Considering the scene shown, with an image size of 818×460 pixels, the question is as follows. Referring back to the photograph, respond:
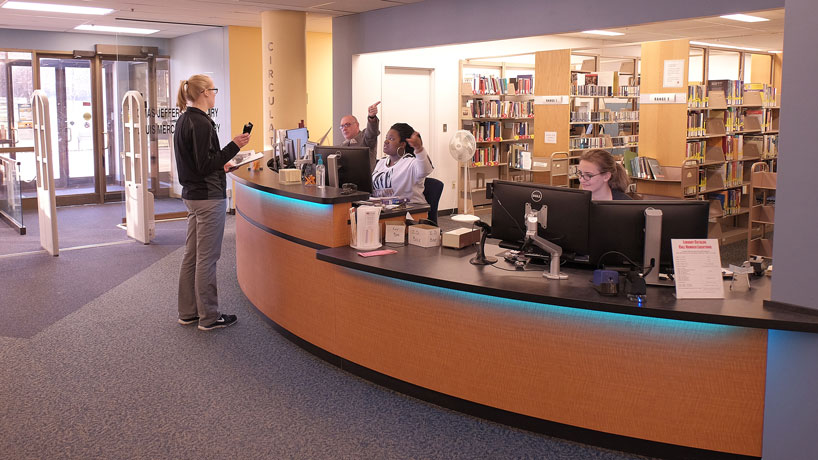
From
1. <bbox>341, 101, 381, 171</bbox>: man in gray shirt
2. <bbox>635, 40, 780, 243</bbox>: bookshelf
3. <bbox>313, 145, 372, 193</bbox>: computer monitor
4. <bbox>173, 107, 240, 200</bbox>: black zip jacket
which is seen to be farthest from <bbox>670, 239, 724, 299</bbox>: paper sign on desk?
<bbox>635, 40, 780, 243</bbox>: bookshelf

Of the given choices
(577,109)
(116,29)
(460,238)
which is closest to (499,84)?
(577,109)

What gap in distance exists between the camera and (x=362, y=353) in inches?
173

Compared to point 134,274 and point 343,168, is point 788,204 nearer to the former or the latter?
point 343,168

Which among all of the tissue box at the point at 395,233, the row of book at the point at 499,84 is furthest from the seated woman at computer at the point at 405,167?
the row of book at the point at 499,84

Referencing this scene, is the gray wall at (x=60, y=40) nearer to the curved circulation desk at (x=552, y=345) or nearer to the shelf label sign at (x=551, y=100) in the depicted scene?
the shelf label sign at (x=551, y=100)

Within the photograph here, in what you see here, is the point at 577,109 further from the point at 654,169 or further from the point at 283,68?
the point at 283,68

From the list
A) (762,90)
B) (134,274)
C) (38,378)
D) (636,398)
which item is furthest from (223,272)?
(762,90)

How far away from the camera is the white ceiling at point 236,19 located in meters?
8.52

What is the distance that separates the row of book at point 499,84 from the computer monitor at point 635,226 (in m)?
8.05

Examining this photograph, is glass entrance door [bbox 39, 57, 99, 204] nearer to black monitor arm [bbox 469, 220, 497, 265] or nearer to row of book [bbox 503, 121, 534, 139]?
row of book [bbox 503, 121, 534, 139]

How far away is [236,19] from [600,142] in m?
5.95

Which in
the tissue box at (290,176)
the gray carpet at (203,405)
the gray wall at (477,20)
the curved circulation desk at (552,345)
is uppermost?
the gray wall at (477,20)

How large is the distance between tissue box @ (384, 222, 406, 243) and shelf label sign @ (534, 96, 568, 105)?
6094mm

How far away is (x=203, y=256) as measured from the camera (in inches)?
212
